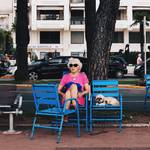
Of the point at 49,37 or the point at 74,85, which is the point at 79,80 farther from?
the point at 49,37

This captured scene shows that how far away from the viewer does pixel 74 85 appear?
10656mm

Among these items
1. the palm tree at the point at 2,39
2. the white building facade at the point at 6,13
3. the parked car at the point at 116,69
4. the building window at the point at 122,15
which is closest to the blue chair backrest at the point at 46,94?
the parked car at the point at 116,69

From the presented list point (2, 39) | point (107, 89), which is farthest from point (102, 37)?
point (2, 39)

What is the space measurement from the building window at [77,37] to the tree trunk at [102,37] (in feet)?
194

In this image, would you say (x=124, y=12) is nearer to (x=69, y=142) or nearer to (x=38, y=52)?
(x=38, y=52)

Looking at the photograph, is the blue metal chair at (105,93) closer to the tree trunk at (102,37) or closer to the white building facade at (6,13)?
the tree trunk at (102,37)

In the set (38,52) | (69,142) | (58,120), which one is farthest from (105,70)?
(38,52)

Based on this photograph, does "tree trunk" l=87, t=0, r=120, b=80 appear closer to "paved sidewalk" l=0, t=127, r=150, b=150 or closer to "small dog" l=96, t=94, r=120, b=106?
"small dog" l=96, t=94, r=120, b=106

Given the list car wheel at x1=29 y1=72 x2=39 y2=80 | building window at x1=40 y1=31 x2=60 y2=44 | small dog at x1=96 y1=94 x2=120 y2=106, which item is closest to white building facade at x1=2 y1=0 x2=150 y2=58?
building window at x1=40 y1=31 x2=60 y2=44

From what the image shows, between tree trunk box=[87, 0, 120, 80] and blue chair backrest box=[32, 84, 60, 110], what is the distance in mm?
2595

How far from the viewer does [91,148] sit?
29.3 feet

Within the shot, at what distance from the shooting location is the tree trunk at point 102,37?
40.5ft

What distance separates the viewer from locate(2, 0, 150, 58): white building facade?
2783 inches

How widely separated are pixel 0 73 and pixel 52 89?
25.8 m
